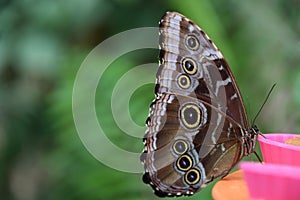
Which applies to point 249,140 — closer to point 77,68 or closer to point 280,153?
point 280,153

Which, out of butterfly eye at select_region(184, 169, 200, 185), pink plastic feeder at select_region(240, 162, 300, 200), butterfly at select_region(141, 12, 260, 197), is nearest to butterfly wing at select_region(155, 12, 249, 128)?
butterfly at select_region(141, 12, 260, 197)

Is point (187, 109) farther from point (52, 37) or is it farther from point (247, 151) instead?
point (52, 37)

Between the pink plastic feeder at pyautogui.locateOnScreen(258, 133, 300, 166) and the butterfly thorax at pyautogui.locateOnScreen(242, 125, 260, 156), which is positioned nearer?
the pink plastic feeder at pyautogui.locateOnScreen(258, 133, 300, 166)

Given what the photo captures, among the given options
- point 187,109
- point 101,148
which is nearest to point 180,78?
point 187,109

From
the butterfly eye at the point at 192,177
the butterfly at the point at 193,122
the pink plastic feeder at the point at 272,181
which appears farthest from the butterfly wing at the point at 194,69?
the pink plastic feeder at the point at 272,181

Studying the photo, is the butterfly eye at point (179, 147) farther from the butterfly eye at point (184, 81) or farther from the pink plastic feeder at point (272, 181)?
the pink plastic feeder at point (272, 181)

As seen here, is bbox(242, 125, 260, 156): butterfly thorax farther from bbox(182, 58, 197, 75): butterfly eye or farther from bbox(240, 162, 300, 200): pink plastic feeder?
bbox(240, 162, 300, 200): pink plastic feeder
